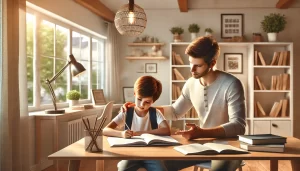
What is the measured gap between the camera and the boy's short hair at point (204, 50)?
7.43 ft

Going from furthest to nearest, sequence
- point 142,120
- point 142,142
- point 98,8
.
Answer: point 98,8
point 142,120
point 142,142

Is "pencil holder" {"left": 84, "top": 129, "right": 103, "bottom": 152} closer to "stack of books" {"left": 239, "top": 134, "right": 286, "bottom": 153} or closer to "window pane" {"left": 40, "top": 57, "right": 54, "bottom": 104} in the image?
"stack of books" {"left": 239, "top": 134, "right": 286, "bottom": 153}

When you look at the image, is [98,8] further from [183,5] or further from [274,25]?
[274,25]

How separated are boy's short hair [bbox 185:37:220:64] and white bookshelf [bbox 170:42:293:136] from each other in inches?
145

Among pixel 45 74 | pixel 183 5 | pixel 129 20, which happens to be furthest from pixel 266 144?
pixel 183 5

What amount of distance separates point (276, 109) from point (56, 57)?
3.51 meters

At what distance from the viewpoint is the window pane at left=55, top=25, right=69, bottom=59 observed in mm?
4980

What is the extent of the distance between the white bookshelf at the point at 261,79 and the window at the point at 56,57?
1304 mm

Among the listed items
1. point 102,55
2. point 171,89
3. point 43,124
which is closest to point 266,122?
point 171,89

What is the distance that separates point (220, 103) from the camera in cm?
240

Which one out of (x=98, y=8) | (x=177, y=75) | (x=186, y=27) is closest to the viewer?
(x=98, y=8)

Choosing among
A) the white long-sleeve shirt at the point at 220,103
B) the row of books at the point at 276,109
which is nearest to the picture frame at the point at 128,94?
the row of books at the point at 276,109

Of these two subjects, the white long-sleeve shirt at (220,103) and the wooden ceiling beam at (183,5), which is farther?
the wooden ceiling beam at (183,5)

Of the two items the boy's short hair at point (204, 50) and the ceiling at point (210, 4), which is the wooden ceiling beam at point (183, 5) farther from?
the boy's short hair at point (204, 50)
